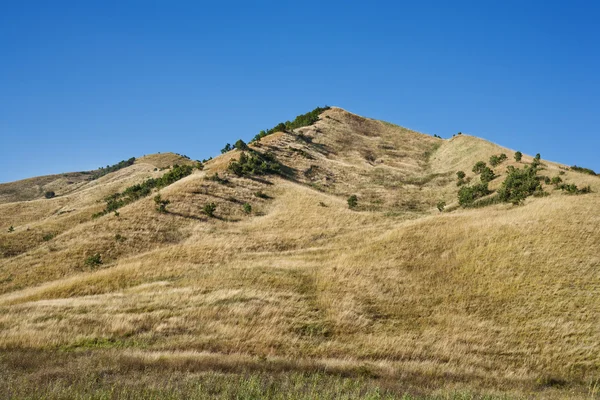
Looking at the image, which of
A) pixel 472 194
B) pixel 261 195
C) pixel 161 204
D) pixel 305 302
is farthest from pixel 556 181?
pixel 161 204

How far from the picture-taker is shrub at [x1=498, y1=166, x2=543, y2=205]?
44.4 metres

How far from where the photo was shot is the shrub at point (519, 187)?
44400 millimetres

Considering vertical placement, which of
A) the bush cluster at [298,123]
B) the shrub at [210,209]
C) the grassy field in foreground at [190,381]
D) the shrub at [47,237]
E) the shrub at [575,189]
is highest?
the bush cluster at [298,123]

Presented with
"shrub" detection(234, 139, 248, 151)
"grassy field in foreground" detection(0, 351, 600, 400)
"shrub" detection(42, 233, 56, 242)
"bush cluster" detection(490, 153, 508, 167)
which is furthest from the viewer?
"shrub" detection(234, 139, 248, 151)

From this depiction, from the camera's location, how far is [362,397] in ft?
32.8

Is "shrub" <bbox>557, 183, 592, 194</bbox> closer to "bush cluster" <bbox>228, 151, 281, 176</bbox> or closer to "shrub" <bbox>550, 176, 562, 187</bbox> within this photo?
"shrub" <bbox>550, 176, 562, 187</bbox>

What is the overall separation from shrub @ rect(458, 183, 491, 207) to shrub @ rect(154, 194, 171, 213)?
36.1m

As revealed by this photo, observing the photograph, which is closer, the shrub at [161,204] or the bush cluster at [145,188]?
the shrub at [161,204]

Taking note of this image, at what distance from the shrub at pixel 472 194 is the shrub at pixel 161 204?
118ft

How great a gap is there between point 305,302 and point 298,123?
83.9 m

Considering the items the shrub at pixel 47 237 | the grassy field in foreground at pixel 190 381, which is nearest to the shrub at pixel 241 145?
the shrub at pixel 47 237

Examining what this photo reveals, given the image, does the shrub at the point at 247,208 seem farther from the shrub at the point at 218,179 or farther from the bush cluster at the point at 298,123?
the bush cluster at the point at 298,123

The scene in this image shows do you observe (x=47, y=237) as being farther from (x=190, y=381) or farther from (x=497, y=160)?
(x=497, y=160)

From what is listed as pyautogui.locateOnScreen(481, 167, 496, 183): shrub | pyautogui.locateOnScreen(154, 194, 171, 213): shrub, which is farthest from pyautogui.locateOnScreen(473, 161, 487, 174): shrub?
pyautogui.locateOnScreen(154, 194, 171, 213): shrub
